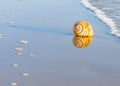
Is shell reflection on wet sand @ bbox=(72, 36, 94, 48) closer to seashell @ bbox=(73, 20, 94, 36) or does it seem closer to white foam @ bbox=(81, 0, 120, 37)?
seashell @ bbox=(73, 20, 94, 36)

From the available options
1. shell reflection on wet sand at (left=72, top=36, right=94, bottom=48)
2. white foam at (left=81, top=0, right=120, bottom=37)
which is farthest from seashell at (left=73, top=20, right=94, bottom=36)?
white foam at (left=81, top=0, right=120, bottom=37)

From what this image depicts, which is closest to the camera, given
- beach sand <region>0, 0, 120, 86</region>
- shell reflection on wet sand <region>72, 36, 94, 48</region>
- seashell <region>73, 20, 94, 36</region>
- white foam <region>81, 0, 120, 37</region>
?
beach sand <region>0, 0, 120, 86</region>

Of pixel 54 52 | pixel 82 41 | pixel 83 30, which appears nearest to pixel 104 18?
pixel 83 30

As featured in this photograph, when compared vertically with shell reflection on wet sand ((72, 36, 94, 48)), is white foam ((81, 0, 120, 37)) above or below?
above

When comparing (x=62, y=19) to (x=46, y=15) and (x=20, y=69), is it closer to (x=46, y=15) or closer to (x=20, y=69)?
(x=46, y=15)

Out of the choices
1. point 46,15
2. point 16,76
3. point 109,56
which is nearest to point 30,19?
point 46,15

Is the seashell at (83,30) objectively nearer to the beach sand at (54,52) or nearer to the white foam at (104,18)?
the beach sand at (54,52)

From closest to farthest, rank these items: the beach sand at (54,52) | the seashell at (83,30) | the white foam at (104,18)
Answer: the beach sand at (54,52) → the seashell at (83,30) → the white foam at (104,18)

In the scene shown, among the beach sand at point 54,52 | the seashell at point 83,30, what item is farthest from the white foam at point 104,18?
the seashell at point 83,30
